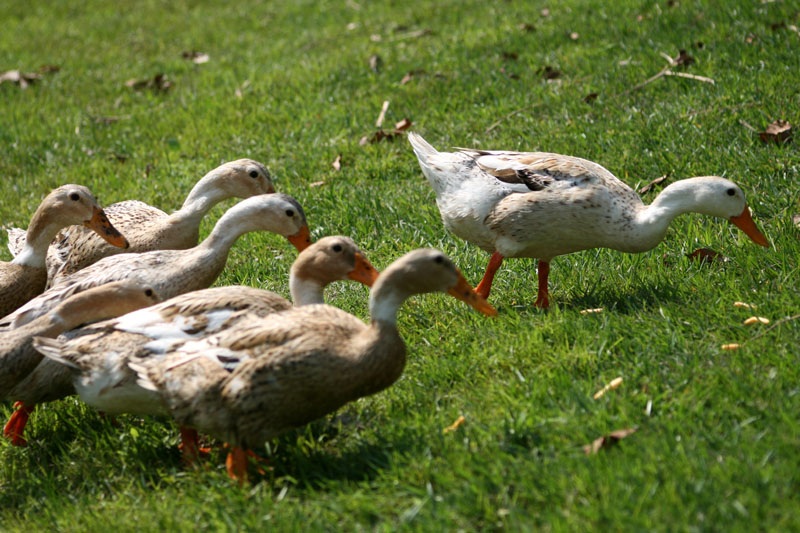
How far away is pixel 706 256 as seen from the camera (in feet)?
15.7

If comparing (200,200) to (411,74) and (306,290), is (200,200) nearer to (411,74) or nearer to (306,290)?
(306,290)

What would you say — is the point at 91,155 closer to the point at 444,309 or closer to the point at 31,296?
the point at 31,296

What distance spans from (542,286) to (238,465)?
2080 mm

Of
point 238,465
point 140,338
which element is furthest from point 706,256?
point 140,338

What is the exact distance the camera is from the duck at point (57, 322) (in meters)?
4.12

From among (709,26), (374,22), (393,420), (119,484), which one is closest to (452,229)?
(393,420)

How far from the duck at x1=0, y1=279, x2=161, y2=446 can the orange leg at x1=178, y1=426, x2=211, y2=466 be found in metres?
0.80

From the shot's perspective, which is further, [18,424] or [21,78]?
[21,78]

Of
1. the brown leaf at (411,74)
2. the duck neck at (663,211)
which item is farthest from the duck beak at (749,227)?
the brown leaf at (411,74)

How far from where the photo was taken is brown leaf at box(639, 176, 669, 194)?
19.0 ft

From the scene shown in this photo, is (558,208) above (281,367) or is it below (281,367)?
below

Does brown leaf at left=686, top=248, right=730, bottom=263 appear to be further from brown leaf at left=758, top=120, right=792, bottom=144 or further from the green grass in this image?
brown leaf at left=758, top=120, right=792, bottom=144

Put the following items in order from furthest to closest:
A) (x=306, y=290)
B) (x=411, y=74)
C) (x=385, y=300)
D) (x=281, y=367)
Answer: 1. (x=411, y=74)
2. (x=306, y=290)
3. (x=385, y=300)
4. (x=281, y=367)

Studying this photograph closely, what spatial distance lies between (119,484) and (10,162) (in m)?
5.55
